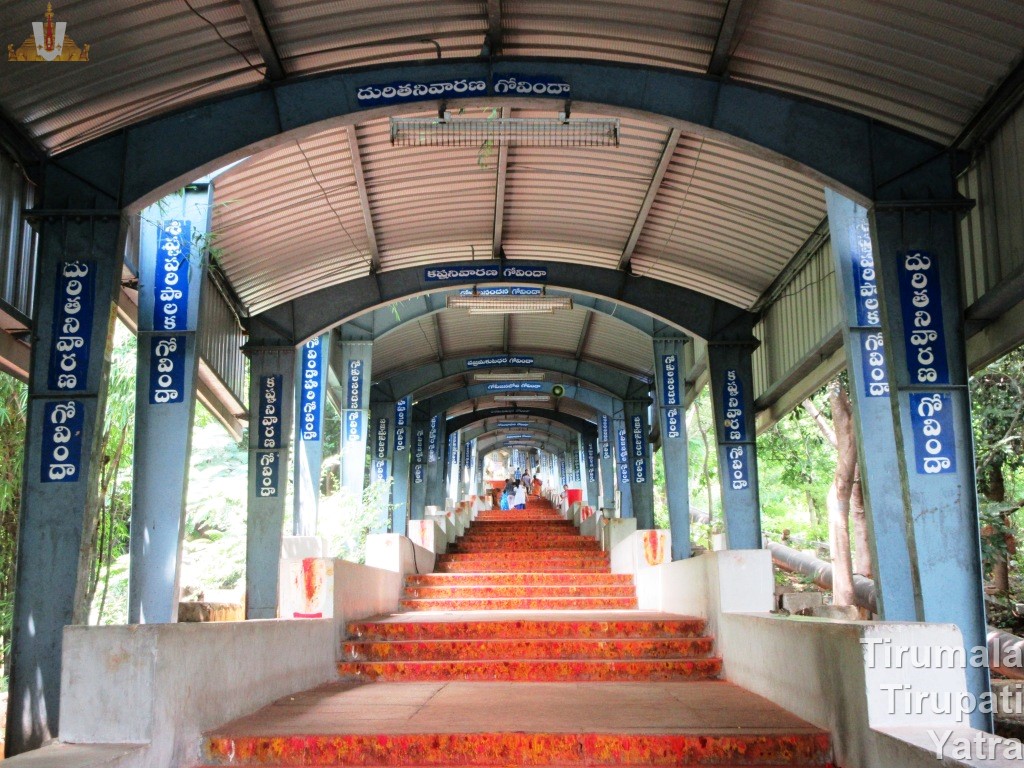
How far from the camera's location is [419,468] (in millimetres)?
27094

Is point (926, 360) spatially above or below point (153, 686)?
above

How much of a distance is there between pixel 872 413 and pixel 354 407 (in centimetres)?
1041

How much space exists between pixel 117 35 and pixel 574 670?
558 cm

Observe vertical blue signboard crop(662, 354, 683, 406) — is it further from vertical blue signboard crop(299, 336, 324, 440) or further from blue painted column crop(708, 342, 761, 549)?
vertical blue signboard crop(299, 336, 324, 440)

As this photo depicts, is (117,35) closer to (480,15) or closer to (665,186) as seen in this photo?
(480,15)

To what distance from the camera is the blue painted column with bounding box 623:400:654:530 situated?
2309 centimetres

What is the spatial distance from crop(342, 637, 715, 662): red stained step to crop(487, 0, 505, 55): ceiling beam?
4.70 metres

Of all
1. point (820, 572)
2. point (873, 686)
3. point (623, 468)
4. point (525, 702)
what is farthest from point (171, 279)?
point (623, 468)

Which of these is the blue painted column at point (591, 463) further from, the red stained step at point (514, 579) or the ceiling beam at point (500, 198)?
the red stained step at point (514, 579)

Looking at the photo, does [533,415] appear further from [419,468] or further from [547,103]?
[547,103]

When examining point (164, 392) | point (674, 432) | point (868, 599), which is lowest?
point (868, 599)

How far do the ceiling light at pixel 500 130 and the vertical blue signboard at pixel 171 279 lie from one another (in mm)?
2385

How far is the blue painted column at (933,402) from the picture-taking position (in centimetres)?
705

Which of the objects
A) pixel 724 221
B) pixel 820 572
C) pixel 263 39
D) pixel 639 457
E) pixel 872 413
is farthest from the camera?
pixel 639 457
